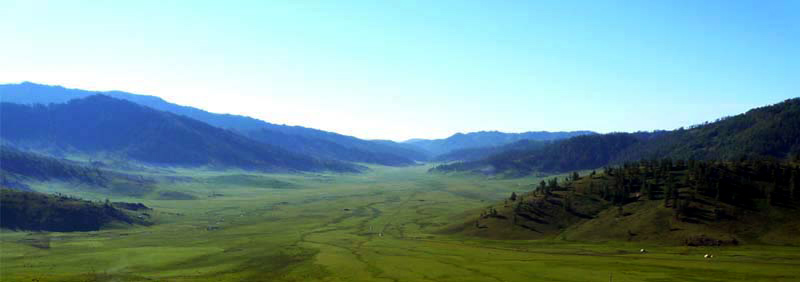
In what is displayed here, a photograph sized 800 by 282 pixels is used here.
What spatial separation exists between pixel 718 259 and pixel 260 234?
13960 cm

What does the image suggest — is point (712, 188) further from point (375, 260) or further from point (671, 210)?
point (375, 260)

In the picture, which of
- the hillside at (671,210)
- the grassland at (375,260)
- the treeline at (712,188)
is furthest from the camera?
the treeline at (712,188)

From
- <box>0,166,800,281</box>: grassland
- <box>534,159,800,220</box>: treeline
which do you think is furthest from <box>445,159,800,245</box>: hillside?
<box>0,166,800,281</box>: grassland

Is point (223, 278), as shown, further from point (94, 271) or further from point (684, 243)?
point (684, 243)

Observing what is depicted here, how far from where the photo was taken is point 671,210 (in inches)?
6344

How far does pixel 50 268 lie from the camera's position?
413ft

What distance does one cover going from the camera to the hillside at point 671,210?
146500mm

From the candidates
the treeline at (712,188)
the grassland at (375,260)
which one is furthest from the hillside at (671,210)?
the grassland at (375,260)

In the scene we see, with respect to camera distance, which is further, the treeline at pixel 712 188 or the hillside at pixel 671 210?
the treeline at pixel 712 188

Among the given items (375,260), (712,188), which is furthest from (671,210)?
(375,260)

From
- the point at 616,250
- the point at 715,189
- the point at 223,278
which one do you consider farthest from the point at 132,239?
the point at 715,189

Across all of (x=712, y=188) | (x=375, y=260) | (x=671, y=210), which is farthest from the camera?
(x=712, y=188)

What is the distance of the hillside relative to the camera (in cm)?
14650

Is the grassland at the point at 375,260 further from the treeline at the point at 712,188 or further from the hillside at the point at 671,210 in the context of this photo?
the treeline at the point at 712,188
